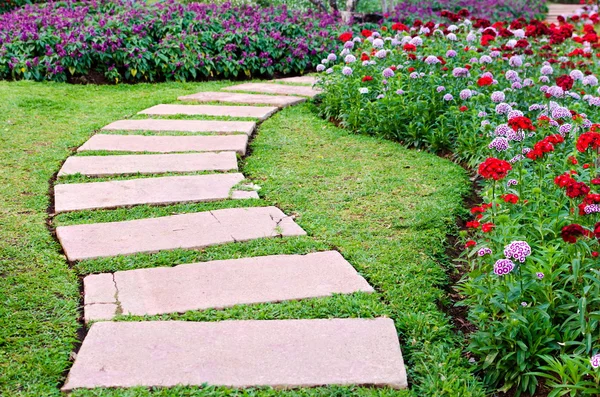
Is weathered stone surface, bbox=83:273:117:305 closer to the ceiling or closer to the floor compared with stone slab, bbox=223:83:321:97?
closer to the ceiling

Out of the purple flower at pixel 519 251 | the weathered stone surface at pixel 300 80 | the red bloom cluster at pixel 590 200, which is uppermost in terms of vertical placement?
the red bloom cluster at pixel 590 200

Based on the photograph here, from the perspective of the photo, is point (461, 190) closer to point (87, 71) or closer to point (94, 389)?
point (94, 389)

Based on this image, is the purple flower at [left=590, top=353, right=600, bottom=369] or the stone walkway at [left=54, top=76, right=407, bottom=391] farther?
the stone walkway at [left=54, top=76, right=407, bottom=391]

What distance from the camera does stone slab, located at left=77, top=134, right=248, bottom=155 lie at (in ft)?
15.7

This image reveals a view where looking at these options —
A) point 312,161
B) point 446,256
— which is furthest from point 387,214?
point 312,161

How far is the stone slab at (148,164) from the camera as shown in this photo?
433cm

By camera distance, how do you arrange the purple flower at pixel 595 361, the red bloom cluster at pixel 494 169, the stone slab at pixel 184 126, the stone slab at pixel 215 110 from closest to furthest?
1. the purple flower at pixel 595 361
2. the red bloom cluster at pixel 494 169
3. the stone slab at pixel 184 126
4. the stone slab at pixel 215 110

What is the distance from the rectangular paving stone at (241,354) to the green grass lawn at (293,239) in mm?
56

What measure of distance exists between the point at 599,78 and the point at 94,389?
17.3 ft

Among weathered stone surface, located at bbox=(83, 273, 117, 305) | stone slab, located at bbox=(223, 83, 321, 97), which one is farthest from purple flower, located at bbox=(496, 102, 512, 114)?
stone slab, located at bbox=(223, 83, 321, 97)

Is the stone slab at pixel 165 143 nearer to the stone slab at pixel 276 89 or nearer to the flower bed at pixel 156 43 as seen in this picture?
the stone slab at pixel 276 89

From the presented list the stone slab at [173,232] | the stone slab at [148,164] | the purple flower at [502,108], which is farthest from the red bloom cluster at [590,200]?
the stone slab at [148,164]

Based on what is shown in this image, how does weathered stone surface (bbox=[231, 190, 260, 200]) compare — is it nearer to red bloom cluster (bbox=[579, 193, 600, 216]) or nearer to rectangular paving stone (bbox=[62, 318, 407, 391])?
rectangular paving stone (bbox=[62, 318, 407, 391])

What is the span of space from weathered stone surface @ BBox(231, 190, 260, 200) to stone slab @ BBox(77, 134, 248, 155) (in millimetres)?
798
